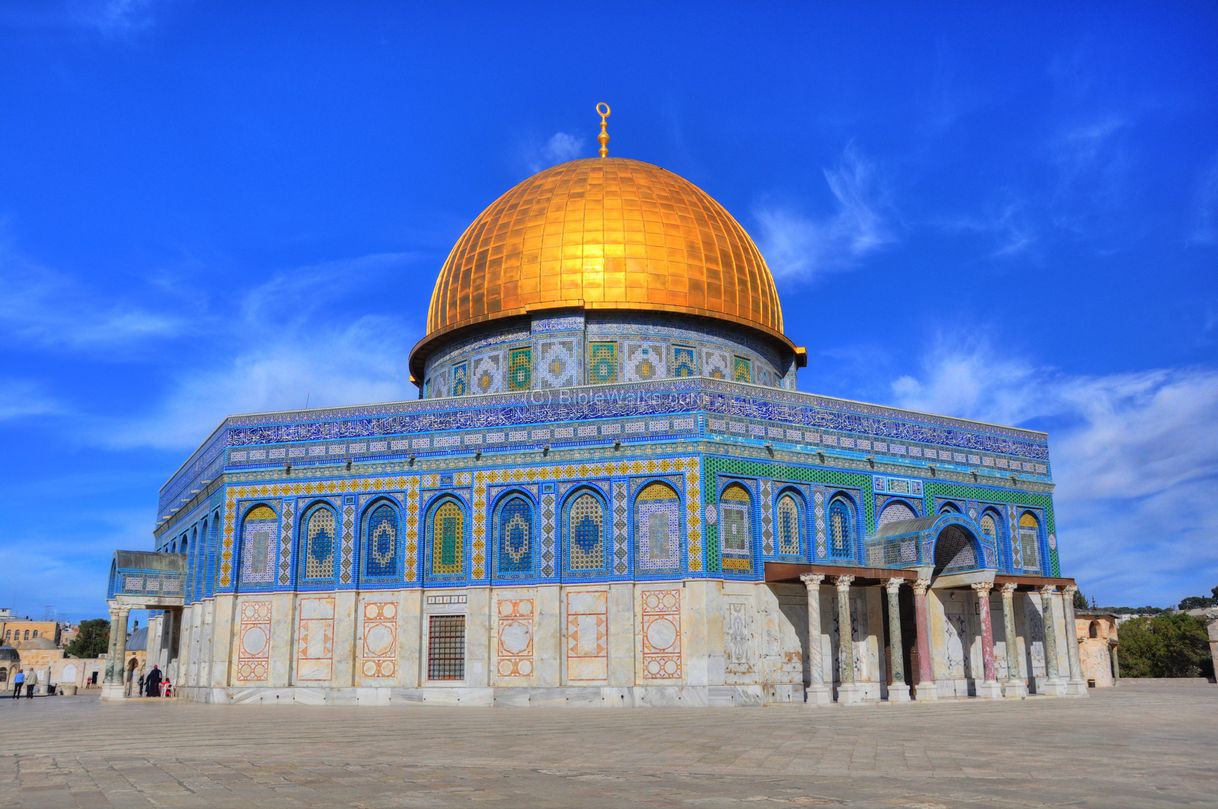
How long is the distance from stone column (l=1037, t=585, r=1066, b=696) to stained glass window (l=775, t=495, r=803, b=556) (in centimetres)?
733

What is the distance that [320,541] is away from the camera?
25656mm

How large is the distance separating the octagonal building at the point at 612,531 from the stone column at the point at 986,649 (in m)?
0.06

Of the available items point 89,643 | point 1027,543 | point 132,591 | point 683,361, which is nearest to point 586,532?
point 683,361

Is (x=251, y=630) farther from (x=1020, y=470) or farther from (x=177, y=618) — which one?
(x=1020, y=470)

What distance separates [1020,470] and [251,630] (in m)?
20.4

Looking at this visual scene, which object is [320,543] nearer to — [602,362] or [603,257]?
[602,362]

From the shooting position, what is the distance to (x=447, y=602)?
24.5m

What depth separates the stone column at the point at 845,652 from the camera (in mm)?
22938

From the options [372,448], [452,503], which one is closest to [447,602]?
[452,503]

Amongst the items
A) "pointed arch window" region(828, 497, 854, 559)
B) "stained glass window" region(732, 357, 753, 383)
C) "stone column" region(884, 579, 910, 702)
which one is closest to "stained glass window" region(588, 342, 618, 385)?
"stained glass window" region(732, 357, 753, 383)

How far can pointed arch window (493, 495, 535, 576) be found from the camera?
24.3m

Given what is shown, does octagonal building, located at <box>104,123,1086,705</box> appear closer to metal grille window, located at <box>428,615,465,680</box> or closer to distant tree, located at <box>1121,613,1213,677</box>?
metal grille window, located at <box>428,615,465,680</box>

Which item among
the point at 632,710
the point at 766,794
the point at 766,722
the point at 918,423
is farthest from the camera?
the point at 918,423

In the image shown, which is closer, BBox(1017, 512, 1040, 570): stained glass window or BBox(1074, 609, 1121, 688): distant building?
BBox(1017, 512, 1040, 570): stained glass window
